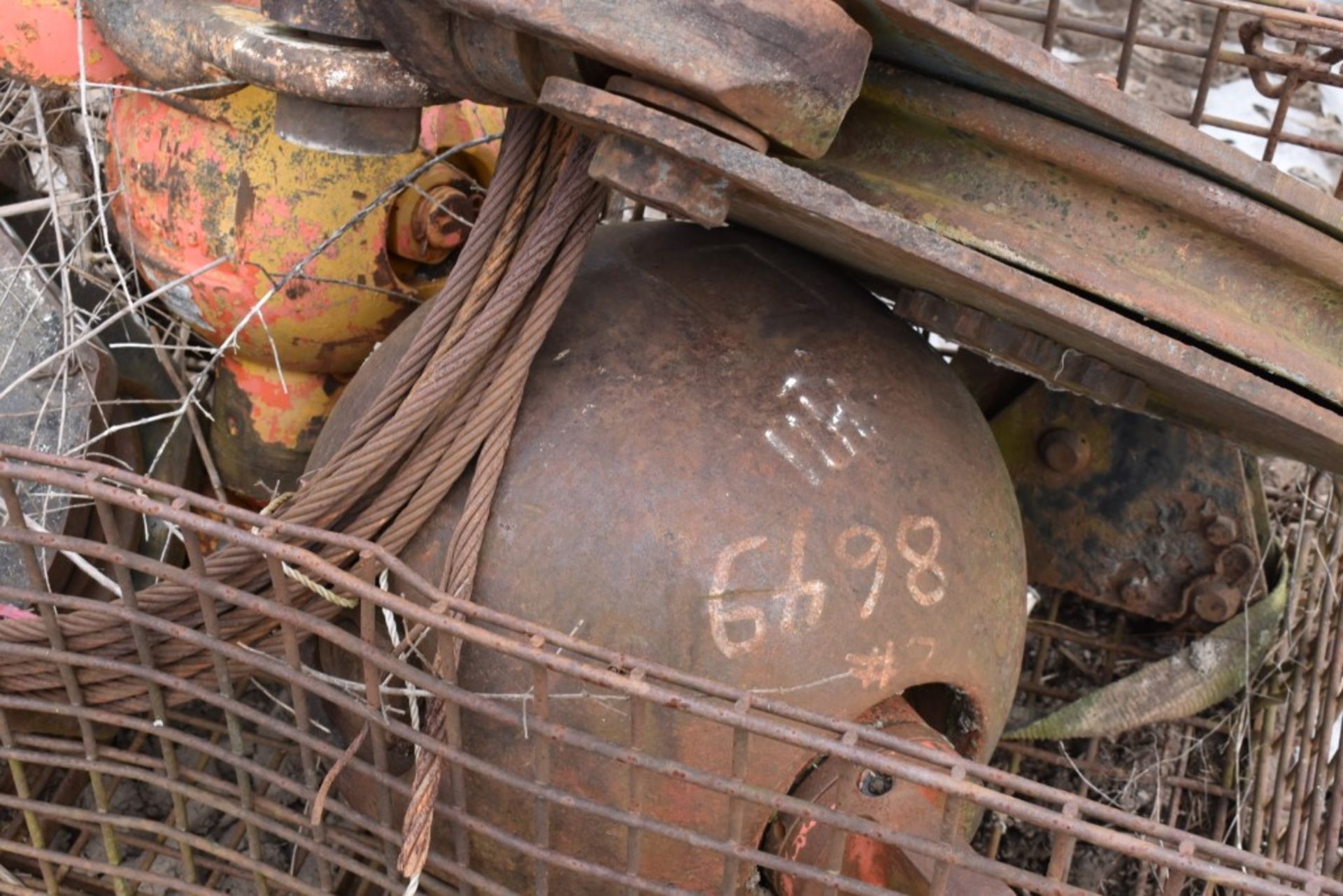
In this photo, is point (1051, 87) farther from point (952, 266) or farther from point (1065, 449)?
point (1065, 449)

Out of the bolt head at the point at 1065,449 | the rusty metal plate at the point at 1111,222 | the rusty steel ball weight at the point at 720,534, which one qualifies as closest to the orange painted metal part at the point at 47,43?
the rusty steel ball weight at the point at 720,534

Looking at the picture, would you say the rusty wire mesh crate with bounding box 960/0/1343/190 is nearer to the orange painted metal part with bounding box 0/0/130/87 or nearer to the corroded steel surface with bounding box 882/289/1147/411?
the corroded steel surface with bounding box 882/289/1147/411

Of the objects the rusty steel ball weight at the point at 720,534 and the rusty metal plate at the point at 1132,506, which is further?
the rusty metal plate at the point at 1132,506

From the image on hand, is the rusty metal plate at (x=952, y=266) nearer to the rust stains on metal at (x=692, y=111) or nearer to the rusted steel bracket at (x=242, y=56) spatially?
the rust stains on metal at (x=692, y=111)

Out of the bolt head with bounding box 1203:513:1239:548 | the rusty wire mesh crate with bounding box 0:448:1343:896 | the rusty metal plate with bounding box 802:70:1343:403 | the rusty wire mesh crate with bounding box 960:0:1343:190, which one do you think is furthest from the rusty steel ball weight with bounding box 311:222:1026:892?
the rusty wire mesh crate with bounding box 960:0:1343:190

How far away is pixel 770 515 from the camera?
162 cm

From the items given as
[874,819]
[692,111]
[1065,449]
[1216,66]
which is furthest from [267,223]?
[1216,66]

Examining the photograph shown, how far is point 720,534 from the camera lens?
63.1 inches

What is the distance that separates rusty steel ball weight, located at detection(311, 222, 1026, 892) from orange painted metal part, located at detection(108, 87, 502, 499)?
0.55m

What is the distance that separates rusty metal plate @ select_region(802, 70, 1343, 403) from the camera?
55.3 inches

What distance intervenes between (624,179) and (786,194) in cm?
18

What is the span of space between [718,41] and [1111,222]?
1.61ft

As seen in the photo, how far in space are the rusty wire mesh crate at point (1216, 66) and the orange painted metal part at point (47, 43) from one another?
1.60 metres

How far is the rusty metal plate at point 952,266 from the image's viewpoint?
4.25ft
